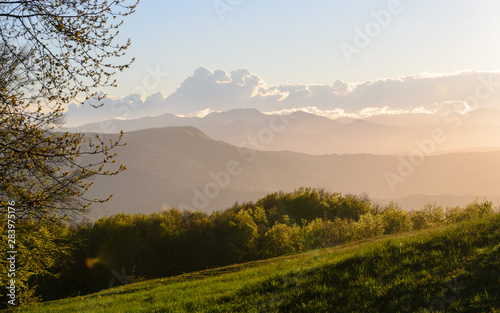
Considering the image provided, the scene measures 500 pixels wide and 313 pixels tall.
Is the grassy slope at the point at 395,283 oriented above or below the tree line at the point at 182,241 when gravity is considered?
above

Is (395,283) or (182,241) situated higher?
(395,283)

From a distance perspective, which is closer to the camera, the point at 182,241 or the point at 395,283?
the point at 395,283

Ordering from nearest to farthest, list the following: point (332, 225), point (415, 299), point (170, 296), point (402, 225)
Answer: point (415, 299) < point (170, 296) < point (402, 225) < point (332, 225)

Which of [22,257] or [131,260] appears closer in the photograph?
[22,257]

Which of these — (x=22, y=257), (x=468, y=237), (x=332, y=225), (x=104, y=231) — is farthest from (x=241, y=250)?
(x=468, y=237)

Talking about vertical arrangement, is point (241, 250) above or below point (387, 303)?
below

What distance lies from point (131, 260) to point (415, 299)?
50828mm

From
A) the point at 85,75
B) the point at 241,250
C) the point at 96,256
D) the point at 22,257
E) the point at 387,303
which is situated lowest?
the point at 241,250

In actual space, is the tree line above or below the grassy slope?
below

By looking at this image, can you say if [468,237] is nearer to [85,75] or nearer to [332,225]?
[85,75]

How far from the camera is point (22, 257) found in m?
20.9

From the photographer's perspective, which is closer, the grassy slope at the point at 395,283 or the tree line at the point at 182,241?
the grassy slope at the point at 395,283

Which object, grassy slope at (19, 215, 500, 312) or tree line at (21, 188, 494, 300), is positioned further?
tree line at (21, 188, 494, 300)

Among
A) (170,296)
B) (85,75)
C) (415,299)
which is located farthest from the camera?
(170,296)
